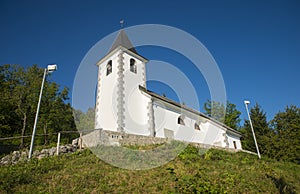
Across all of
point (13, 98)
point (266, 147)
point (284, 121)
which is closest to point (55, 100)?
point (13, 98)

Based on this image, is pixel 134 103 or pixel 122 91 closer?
pixel 122 91

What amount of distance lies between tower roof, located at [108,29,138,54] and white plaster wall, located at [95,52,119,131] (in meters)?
1.24

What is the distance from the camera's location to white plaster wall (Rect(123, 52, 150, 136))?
17.7 metres

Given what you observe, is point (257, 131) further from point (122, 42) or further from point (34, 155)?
point (34, 155)

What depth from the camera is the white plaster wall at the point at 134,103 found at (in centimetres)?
1772

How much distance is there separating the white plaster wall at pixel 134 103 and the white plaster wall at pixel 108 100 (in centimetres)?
104

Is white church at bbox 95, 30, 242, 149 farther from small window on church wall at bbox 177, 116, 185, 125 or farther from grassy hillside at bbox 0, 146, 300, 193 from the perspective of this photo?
grassy hillside at bbox 0, 146, 300, 193

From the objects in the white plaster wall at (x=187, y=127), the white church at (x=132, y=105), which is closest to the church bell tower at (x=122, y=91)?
the white church at (x=132, y=105)

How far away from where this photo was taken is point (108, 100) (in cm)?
1945

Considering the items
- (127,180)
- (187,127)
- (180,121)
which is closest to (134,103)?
(180,121)

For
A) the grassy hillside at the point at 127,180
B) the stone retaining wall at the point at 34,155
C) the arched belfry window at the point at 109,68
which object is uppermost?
the arched belfry window at the point at 109,68

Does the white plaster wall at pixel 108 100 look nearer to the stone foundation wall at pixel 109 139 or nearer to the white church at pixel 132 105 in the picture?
the white church at pixel 132 105

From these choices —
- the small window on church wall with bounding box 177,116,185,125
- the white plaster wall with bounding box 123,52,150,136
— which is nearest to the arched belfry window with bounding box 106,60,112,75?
the white plaster wall with bounding box 123,52,150,136

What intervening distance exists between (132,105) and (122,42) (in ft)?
25.9
